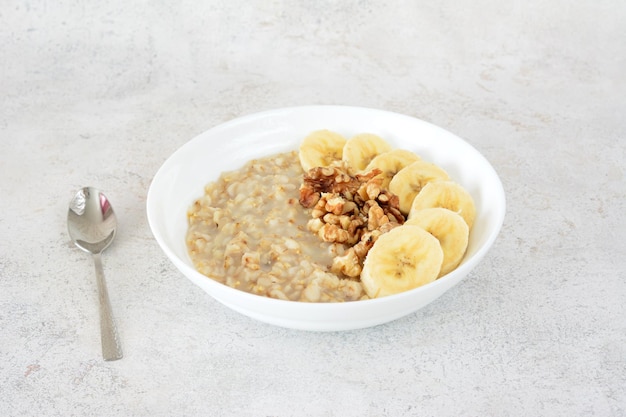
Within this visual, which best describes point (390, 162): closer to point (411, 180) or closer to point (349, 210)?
point (411, 180)

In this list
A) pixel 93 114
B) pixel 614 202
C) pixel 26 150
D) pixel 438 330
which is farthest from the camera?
pixel 93 114

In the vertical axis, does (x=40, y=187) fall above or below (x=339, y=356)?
Result: below

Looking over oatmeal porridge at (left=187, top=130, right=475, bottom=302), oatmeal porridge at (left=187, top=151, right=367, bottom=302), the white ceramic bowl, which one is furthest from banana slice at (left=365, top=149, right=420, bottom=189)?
oatmeal porridge at (left=187, top=151, right=367, bottom=302)

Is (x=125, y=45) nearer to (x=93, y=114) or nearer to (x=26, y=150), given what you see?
(x=93, y=114)

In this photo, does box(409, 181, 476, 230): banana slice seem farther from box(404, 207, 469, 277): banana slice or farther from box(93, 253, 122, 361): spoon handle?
box(93, 253, 122, 361): spoon handle

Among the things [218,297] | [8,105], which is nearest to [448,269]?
[218,297]

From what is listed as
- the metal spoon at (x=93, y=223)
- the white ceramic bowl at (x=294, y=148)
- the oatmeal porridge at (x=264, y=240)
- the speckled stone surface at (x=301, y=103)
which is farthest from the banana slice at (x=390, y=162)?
the metal spoon at (x=93, y=223)
